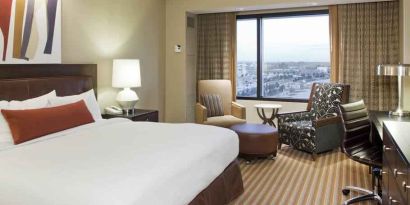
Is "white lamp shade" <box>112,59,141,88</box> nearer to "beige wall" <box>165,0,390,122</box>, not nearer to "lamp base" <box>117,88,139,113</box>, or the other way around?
"lamp base" <box>117,88,139,113</box>

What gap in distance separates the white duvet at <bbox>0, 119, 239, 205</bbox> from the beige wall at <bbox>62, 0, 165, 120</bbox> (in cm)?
139

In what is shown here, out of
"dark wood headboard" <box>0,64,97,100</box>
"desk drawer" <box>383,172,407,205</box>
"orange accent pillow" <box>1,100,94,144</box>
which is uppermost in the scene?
"dark wood headboard" <box>0,64,97,100</box>

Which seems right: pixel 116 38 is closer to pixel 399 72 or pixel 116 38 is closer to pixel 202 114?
pixel 202 114

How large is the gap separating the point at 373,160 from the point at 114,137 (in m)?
2.26

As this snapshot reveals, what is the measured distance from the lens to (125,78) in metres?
4.41

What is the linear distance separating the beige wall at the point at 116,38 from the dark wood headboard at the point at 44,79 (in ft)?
0.51

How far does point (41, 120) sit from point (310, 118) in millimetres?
3927

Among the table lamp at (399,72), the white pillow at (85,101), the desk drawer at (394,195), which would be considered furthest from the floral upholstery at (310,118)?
the white pillow at (85,101)

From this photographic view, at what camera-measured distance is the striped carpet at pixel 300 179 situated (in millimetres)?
3381

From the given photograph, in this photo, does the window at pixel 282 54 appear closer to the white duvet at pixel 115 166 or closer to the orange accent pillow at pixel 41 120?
the white duvet at pixel 115 166

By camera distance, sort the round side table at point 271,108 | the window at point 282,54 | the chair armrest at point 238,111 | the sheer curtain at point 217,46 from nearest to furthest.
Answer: the chair armrest at point 238,111 → the round side table at point 271,108 → the window at point 282,54 → the sheer curtain at point 217,46

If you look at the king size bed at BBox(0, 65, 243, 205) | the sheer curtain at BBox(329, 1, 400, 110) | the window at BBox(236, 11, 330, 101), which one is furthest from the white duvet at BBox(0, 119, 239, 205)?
the window at BBox(236, 11, 330, 101)

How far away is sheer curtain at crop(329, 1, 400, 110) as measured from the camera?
17.2 ft

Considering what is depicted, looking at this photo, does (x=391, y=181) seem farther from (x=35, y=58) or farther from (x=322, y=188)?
(x=35, y=58)
